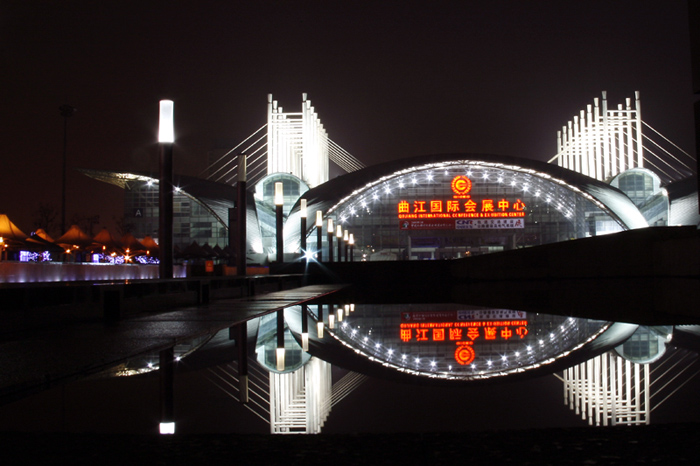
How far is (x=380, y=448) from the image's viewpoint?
186 centimetres

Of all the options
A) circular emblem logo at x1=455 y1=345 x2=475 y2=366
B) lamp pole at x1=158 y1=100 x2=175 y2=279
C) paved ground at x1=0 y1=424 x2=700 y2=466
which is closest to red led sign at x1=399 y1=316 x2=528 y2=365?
circular emblem logo at x1=455 y1=345 x2=475 y2=366

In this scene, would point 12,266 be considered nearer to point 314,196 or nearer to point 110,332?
point 110,332

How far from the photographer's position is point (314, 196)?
177 feet

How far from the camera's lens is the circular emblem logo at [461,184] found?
206 feet

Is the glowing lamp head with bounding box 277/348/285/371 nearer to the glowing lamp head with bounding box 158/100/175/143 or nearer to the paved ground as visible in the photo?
the paved ground

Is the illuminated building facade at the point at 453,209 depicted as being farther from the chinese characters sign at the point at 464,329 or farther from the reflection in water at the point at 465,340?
the reflection in water at the point at 465,340

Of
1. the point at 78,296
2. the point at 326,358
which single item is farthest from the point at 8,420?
the point at 78,296

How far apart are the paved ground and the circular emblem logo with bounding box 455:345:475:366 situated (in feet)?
5.14

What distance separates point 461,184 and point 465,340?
5935 centimetres

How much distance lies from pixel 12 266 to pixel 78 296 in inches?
623

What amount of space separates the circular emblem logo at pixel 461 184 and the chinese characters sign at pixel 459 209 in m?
0.15

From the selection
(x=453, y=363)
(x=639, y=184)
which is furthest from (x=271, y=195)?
(x=453, y=363)

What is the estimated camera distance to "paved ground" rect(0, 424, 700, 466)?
5.69 feet

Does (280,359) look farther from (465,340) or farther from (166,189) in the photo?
(166,189)
